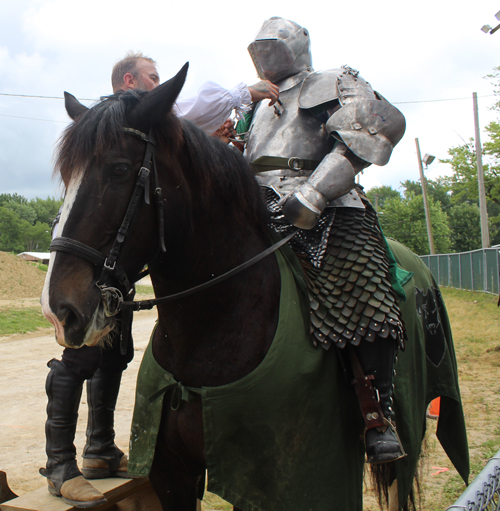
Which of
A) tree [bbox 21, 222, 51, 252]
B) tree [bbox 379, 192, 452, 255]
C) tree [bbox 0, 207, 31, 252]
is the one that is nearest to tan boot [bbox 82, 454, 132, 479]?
tree [bbox 379, 192, 452, 255]

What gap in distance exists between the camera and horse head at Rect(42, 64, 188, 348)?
1617mm

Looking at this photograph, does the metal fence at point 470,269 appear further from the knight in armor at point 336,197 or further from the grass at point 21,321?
the knight in armor at point 336,197

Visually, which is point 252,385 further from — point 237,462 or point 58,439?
point 58,439

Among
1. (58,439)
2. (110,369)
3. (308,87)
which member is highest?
(308,87)

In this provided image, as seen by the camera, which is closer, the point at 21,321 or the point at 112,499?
the point at 112,499

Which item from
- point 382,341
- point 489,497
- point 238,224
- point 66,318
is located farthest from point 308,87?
point 489,497

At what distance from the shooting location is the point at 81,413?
208 inches

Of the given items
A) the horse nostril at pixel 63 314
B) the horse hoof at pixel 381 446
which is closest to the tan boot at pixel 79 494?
the horse nostril at pixel 63 314

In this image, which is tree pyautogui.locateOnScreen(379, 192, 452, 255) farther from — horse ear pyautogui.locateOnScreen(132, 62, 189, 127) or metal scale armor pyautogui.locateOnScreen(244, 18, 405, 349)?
horse ear pyautogui.locateOnScreen(132, 62, 189, 127)

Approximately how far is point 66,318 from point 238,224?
854 mm

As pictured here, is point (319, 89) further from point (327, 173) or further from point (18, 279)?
point (18, 279)

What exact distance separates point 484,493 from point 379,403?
2.11 feet

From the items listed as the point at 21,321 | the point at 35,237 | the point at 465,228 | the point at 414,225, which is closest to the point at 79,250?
the point at 21,321

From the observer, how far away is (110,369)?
2.76 m
